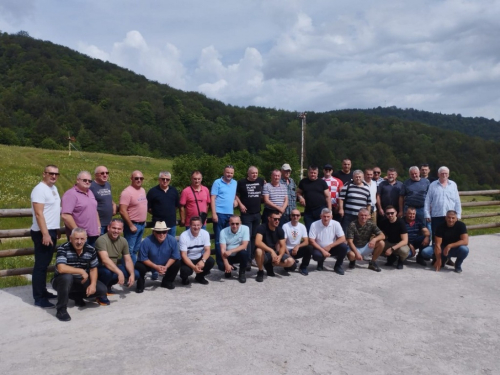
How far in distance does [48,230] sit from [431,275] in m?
6.04

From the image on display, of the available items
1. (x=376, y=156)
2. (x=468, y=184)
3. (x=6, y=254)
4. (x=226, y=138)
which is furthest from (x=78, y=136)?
(x=6, y=254)

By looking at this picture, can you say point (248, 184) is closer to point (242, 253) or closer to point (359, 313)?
point (242, 253)

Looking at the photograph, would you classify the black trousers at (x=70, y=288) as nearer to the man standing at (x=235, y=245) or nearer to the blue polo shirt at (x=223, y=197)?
the man standing at (x=235, y=245)

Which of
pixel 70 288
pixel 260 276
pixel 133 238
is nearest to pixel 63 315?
pixel 70 288

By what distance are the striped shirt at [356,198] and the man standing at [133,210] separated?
369cm

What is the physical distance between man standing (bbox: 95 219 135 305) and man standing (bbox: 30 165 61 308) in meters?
0.63

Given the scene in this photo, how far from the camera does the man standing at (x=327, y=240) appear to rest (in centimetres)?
775

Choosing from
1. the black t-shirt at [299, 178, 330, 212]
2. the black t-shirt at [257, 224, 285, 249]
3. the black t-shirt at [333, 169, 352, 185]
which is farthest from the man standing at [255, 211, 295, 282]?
the black t-shirt at [333, 169, 352, 185]

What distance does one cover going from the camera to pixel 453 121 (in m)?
170

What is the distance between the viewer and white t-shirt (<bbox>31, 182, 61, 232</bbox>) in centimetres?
564

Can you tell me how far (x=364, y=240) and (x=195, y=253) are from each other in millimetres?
3130

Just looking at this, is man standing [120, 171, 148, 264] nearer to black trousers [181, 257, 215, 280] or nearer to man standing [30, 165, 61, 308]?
black trousers [181, 257, 215, 280]

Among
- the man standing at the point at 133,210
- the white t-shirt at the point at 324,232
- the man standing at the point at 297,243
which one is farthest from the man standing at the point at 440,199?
the man standing at the point at 133,210

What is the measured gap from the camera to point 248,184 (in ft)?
26.0
